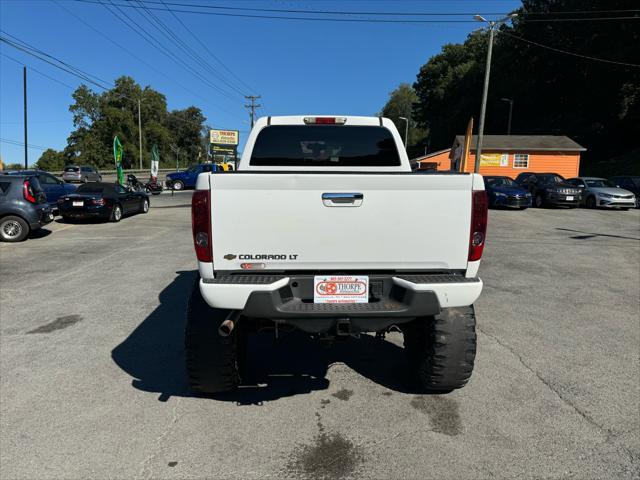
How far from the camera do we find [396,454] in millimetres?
2834

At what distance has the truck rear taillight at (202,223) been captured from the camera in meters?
2.85

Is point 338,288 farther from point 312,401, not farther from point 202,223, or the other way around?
point 312,401

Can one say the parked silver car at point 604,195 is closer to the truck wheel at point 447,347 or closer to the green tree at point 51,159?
the truck wheel at point 447,347

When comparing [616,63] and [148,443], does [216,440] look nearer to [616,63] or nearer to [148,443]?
[148,443]

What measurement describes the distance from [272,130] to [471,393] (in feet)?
10.5

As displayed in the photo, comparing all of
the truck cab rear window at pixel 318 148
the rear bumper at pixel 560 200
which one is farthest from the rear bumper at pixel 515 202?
the truck cab rear window at pixel 318 148

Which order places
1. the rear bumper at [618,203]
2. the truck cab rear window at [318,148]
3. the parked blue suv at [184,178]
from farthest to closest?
the parked blue suv at [184,178], the rear bumper at [618,203], the truck cab rear window at [318,148]

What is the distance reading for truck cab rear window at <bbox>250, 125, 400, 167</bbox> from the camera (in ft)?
15.2

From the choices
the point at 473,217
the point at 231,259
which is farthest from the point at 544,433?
the point at 231,259

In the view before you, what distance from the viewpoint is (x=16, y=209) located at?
1120 centimetres

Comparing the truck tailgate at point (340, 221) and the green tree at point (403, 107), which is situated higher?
the green tree at point (403, 107)

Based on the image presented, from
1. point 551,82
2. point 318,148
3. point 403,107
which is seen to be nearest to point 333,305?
point 318,148

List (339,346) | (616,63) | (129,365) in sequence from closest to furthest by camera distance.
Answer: (129,365) < (339,346) < (616,63)

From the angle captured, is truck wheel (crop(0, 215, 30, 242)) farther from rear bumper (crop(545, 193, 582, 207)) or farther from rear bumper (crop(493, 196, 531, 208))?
rear bumper (crop(545, 193, 582, 207))
